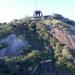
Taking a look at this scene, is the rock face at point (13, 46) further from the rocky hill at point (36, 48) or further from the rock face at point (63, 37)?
the rock face at point (63, 37)

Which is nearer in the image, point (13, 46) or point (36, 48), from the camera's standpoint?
point (36, 48)

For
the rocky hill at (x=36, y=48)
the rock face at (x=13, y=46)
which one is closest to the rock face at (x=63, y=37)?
the rocky hill at (x=36, y=48)

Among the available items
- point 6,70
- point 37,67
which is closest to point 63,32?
point 37,67

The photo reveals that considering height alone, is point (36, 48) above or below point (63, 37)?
below

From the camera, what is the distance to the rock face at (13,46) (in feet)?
161

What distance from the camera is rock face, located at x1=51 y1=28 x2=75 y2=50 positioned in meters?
50.0

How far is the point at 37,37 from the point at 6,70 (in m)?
14.5

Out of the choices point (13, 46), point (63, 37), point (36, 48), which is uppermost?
point (63, 37)

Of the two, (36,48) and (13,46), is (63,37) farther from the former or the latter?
(13,46)

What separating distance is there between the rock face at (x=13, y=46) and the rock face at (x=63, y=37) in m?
6.54

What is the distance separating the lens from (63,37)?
51781mm

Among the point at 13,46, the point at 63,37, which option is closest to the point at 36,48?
the point at 13,46

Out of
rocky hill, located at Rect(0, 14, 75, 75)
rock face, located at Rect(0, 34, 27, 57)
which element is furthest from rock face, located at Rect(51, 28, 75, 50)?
rock face, located at Rect(0, 34, 27, 57)

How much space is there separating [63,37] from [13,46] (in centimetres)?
982
